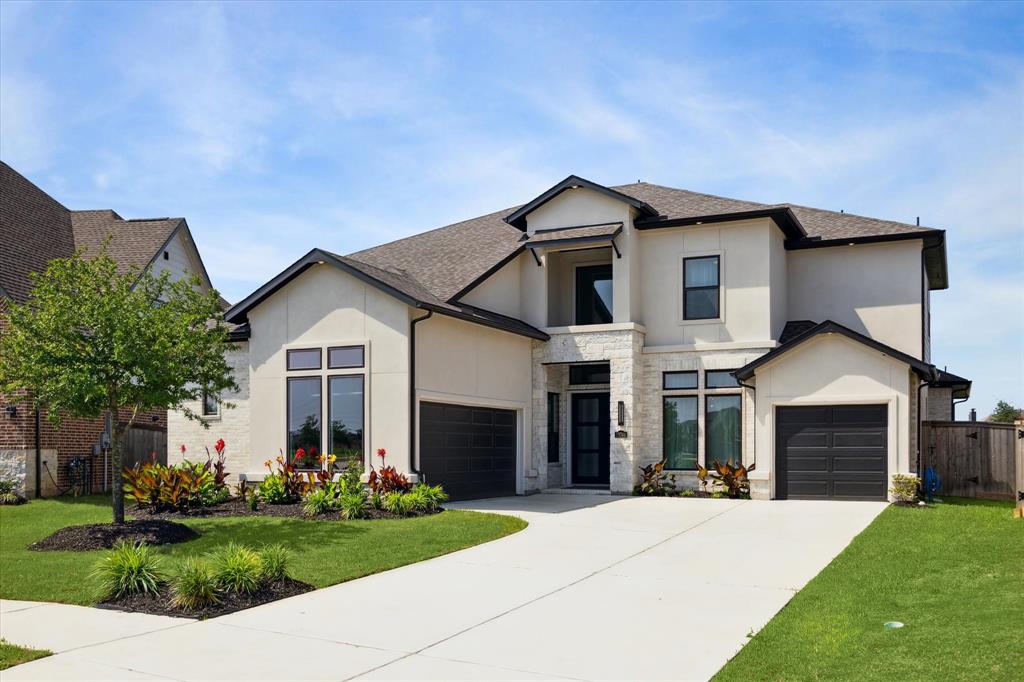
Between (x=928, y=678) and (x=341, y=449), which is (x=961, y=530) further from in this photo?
(x=341, y=449)

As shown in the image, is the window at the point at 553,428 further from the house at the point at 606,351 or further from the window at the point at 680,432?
the window at the point at 680,432

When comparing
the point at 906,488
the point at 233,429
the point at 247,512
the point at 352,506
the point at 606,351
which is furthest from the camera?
the point at 606,351

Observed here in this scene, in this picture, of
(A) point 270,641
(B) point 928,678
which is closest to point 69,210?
(A) point 270,641

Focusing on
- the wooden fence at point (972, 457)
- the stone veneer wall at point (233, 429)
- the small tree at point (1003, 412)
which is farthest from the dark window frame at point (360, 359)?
the small tree at point (1003, 412)

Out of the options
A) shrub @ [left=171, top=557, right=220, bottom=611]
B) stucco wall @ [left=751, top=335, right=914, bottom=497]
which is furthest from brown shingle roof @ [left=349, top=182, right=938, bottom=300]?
shrub @ [left=171, top=557, right=220, bottom=611]

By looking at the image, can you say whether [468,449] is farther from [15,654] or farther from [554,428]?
[15,654]

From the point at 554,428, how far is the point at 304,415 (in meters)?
7.18

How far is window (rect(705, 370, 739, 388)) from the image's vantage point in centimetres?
2178

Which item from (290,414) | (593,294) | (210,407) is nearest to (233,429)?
(210,407)

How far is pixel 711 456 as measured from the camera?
21875mm

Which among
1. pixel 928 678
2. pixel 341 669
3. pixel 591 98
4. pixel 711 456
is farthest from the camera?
pixel 711 456

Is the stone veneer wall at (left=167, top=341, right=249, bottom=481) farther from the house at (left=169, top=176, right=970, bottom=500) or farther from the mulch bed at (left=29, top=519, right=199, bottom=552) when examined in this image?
the mulch bed at (left=29, top=519, right=199, bottom=552)

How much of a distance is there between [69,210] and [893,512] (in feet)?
85.6

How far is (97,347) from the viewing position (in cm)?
1455
